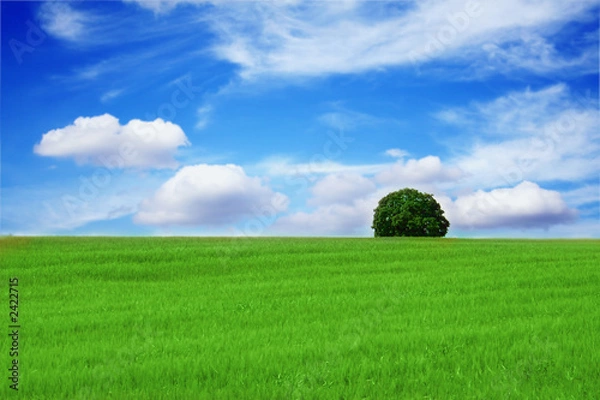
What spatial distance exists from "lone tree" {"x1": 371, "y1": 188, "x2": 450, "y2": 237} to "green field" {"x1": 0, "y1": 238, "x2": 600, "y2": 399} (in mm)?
46302

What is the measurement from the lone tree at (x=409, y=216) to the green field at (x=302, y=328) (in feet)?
152

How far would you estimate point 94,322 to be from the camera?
18.2m

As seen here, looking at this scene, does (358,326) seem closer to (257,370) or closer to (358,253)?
(257,370)

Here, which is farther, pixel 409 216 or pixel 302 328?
pixel 409 216

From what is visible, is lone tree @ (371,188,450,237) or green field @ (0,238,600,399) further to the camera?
lone tree @ (371,188,450,237)

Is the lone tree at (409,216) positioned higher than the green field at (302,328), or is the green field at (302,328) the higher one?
the lone tree at (409,216)

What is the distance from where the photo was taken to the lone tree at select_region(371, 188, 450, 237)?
7975 cm

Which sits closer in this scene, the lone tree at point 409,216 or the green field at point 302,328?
the green field at point 302,328

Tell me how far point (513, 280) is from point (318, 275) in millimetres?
9180

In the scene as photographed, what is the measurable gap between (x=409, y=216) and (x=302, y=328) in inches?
2572

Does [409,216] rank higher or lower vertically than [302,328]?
higher

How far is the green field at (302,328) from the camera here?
11.5 meters

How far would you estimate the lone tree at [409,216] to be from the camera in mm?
79750

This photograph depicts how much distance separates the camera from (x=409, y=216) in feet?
262
